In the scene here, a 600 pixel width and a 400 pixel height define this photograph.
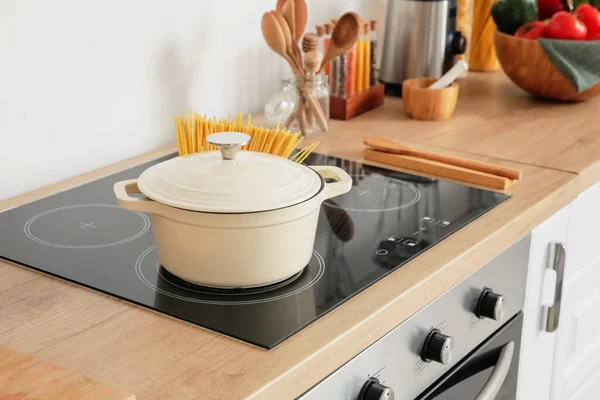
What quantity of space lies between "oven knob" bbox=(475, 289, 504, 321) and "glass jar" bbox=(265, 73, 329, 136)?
56 centimetres

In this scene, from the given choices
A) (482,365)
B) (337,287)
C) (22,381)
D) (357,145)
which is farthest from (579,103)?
(22,381)

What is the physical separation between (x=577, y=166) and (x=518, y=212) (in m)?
0.28

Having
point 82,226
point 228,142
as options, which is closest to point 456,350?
point 228,142

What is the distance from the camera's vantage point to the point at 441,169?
4.62 feet

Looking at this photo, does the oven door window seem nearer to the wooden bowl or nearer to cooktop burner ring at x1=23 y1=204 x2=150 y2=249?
cooktop burner ring at x1=23 y1=204 x2=150 y2=249

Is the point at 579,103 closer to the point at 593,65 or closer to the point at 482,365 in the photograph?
the point at 593,65

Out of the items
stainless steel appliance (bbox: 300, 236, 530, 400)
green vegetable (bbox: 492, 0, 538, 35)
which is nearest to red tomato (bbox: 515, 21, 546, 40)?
green vegetable (bbox: 492, 0, 538, 35)

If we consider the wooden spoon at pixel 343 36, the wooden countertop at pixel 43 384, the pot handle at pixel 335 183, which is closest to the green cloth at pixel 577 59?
the wooden spoon at pixel 343 36

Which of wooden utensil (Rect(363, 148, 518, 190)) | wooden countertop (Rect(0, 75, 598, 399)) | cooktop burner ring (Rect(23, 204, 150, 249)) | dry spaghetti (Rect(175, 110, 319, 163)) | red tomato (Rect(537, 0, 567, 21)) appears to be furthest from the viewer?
red tomato (Rect(537, 0, 567, 21))

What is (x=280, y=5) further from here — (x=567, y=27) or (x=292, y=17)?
(x=567, y=27)

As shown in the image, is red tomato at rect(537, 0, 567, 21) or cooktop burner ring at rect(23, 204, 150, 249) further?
red tomato at rect(537, 0, 567, 21)

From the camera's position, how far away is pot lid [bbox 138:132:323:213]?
0.90 metres

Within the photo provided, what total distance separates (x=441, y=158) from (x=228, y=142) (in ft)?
1.96

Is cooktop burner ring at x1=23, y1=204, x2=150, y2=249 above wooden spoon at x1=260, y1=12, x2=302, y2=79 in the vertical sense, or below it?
below
